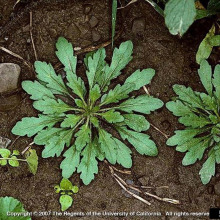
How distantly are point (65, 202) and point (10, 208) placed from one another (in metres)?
0.41

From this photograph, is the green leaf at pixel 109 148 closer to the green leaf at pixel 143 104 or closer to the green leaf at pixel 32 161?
the green leaf at pixel 143 104

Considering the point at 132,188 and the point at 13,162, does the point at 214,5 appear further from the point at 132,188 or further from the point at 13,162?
the point at 13,162

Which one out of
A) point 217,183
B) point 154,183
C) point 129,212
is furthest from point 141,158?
point 217,183

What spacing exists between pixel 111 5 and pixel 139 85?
0.70 m

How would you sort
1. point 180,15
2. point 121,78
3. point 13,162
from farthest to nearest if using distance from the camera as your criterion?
point 121,78
point 13,162
point 180,15

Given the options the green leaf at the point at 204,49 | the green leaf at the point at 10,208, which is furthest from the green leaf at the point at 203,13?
the green leaf at the point at 10,208

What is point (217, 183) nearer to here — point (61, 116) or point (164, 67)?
point (164, 67)

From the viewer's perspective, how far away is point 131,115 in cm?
294

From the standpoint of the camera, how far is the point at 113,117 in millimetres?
2883

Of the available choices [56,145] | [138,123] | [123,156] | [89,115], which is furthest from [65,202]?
[138,123]

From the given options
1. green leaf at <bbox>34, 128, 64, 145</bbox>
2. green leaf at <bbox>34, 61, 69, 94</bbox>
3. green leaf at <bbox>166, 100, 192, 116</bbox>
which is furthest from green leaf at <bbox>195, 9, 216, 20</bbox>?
green leaf at <bbox>34, 128, 64, 145</bbox>

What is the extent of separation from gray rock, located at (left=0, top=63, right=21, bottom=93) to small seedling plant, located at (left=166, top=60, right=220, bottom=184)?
1.19m

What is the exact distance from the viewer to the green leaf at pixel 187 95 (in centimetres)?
297

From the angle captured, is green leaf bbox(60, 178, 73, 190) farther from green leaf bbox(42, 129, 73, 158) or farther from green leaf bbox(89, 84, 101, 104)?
green leaf bbox(89, 84, 101, 104)
